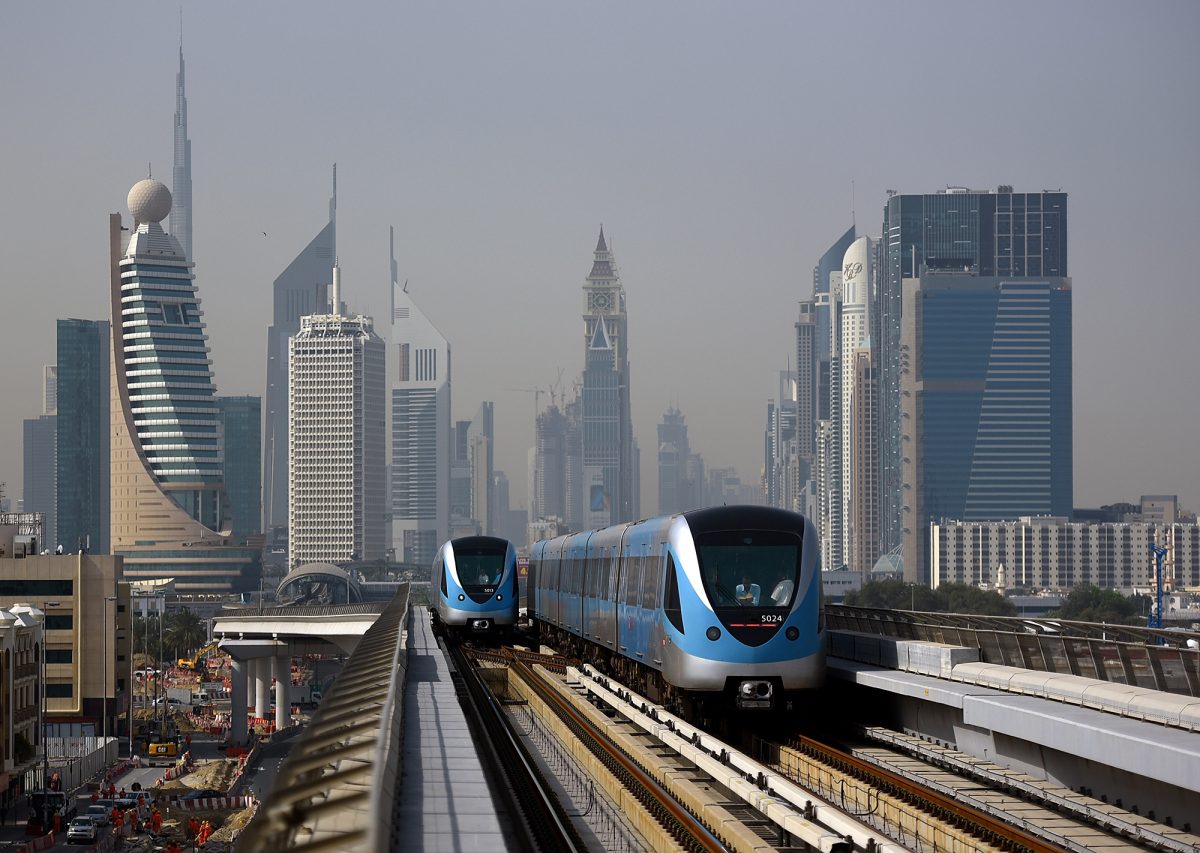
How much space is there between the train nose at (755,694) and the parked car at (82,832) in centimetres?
3286

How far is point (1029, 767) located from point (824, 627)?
493cm

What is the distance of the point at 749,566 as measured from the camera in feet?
83.1

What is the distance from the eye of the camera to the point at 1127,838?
674 inches

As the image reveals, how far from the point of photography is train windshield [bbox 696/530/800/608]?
25.1 metres

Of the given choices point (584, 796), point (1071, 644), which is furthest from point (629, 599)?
point (1071, 644)

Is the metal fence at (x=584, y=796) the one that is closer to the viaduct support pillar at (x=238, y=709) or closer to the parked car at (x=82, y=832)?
the parked car at (x=82, y=832)

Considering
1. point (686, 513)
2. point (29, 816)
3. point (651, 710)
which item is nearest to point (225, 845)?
point (29, 816)

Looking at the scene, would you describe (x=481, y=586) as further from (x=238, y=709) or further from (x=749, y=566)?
(x=238, y=709)

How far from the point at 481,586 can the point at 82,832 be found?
44.6ft

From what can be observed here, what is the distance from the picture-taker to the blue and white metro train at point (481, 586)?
2093 inches

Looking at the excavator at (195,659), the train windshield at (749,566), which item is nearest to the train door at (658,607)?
the train windshield at (749,566)

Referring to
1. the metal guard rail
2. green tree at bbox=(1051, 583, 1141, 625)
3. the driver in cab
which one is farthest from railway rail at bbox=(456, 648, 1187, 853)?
green tree at bbox=(1051, 583, 1141, 625)

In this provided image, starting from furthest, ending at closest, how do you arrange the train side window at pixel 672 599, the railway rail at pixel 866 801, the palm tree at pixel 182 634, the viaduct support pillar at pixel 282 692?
1. the palm tree at pixel 182 634
2. the viaduct support pillar at pixel 282 692
3. the train side window at pixel 672 599
4. the railway rail at pixel 866 801

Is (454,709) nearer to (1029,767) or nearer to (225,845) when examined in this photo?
(1029,767)
